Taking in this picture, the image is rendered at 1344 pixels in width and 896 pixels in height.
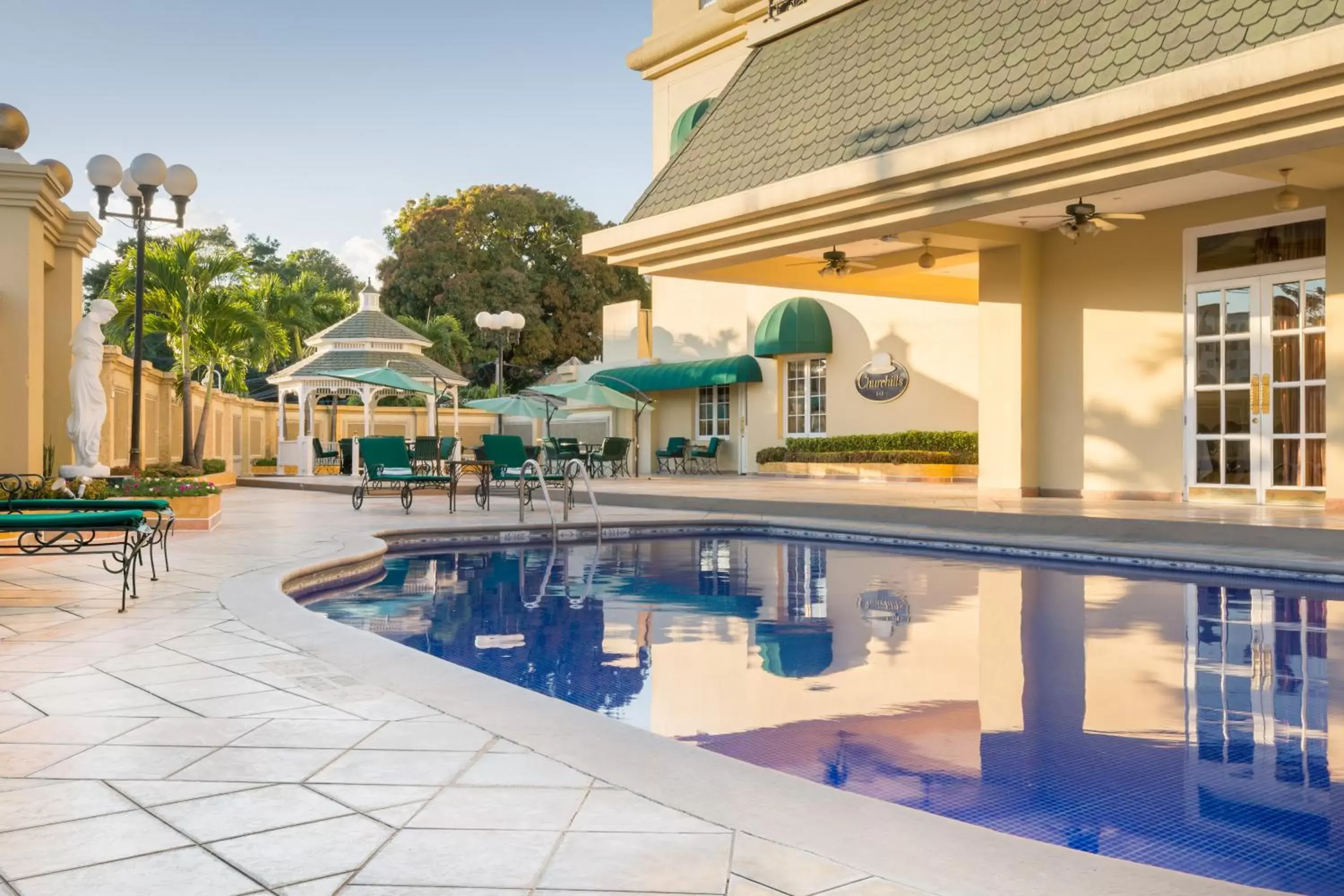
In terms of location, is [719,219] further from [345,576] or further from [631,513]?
[345,576]

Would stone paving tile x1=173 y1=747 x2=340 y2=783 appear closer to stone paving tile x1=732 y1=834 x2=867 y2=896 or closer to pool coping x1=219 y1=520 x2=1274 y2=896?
pool coping x1=219 y1=520 x2=1274 y2=896

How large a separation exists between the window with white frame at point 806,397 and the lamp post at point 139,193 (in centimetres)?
1407

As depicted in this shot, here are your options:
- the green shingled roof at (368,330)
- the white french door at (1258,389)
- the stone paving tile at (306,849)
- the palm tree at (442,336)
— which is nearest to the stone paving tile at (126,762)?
the stone paving tile at (306,849)

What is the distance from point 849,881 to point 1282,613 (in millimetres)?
5788

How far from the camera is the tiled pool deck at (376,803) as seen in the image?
2.33 meters

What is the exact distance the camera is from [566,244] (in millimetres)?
41656

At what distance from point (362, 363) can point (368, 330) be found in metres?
1.08

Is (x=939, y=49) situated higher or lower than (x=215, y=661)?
higher

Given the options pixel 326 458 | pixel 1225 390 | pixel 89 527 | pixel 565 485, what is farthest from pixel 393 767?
pixel 326 458

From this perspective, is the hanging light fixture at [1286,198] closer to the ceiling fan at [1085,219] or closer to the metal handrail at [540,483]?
the ceiling fan at [1085,219]

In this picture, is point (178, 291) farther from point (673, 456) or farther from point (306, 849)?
point (306, 849)

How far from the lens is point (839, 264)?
15.2m

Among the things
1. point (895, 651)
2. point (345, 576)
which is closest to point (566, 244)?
point (345, 576)

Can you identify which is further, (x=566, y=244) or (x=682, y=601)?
(x=566, y=244)
